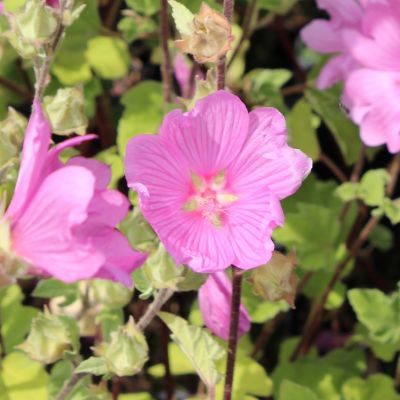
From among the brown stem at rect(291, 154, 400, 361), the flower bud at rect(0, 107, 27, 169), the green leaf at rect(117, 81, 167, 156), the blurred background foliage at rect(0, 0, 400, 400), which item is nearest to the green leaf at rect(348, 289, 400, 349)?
the blurred background foliage at rect(0, 0, 400, 400)

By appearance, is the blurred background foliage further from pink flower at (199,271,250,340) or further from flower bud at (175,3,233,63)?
flower bud at (175,3,233,63)

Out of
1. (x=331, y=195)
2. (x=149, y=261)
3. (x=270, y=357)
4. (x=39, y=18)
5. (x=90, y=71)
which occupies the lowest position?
(x=270, y=357)

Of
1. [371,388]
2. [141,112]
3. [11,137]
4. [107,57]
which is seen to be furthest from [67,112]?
[371,388]

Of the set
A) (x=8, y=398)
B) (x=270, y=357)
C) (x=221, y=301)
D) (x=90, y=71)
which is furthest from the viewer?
(x=270, y=357)

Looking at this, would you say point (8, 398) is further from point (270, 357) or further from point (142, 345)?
point (270, 357)

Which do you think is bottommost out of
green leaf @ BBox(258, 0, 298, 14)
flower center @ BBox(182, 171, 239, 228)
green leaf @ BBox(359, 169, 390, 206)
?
green leaf @ BBox(359, 169, 390, 206)

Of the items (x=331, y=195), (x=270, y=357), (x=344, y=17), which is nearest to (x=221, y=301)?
(x=344, y=17)

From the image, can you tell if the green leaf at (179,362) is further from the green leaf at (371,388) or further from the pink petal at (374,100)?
the pink petal at (374,100)
